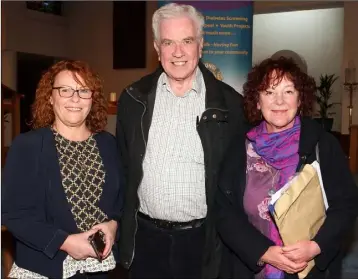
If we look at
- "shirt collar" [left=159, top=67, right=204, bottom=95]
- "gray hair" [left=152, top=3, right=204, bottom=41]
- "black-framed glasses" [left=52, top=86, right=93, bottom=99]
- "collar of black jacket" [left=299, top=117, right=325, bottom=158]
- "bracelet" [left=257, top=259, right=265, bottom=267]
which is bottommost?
"bracelet" [left=257, top=259, right=265, bottom=267]

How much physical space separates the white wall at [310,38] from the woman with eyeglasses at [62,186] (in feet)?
29.5

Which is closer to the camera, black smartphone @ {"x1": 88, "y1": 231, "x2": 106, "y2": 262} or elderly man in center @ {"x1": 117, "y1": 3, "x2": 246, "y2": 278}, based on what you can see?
black smartphone @ {"x1": 88, "y1": 231, "x2": 106, "y2": 262}

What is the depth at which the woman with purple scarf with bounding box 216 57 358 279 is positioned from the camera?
1861 mm

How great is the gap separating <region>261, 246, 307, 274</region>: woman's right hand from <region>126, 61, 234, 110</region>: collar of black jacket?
2.27 feet

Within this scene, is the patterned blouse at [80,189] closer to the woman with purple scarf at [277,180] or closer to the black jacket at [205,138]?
the black jacket at [205,138]

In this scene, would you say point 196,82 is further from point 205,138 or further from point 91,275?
point 91,275

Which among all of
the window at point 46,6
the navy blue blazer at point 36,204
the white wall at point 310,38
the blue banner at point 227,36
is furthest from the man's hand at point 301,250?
the window at point 46,6

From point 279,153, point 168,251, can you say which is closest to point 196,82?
point 279,153

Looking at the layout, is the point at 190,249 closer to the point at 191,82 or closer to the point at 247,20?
the point at 191,82

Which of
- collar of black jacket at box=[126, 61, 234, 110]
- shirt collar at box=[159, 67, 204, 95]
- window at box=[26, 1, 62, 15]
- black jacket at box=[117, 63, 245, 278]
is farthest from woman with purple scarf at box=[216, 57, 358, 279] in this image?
window at box=[26, 1, 62, 15]

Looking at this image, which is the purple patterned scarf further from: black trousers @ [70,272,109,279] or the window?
the window

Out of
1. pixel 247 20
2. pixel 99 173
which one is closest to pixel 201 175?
pixel 99 173

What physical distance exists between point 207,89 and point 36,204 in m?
0.95

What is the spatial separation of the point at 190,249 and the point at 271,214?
1.78ft
